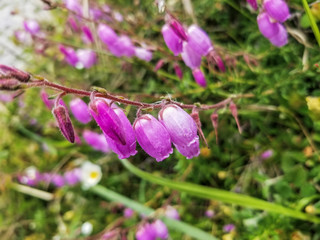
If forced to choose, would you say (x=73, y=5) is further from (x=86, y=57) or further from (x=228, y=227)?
(x=228, y=227)

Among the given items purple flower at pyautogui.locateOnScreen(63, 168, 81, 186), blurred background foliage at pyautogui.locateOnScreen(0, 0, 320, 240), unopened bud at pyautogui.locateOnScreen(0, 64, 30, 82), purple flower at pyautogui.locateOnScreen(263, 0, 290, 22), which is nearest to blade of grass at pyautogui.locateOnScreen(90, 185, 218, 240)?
blurred background foliage at pyautogui.locateOnScreen(0, 0, 320, 240)

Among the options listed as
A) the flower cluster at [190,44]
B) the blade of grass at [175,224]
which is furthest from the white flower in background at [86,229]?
the flower cluster at [190,44]

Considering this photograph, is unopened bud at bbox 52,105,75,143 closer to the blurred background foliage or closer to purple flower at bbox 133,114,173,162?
purple flower at bbox 133,114,173,162

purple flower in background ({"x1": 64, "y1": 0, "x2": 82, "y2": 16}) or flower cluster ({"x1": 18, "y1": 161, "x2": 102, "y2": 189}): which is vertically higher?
purple flower in background ({"x1": 64, "y1": 0, "x2": 82, "y2": 16})

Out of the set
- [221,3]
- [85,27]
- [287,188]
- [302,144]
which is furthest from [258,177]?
[85,27]

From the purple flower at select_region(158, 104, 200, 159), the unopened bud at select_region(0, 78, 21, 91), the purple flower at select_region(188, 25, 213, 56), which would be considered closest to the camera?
the unopened bud at select_region(0, 78, 21, 91)

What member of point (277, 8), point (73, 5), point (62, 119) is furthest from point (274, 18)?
point (73, 5)
